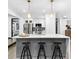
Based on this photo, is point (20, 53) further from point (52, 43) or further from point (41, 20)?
point (41, 20)

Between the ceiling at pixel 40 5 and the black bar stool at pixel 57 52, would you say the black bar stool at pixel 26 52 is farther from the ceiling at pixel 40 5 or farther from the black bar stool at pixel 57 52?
the ceiling at pixel 40 5

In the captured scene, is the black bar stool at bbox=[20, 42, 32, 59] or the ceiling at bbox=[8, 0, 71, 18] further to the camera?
the ceiling at bbox=[8, 0, 71, 18]

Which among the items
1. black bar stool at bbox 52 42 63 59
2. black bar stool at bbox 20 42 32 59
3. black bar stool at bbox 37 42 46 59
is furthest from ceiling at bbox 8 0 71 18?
black bar stool at bbox 20 42 32 59

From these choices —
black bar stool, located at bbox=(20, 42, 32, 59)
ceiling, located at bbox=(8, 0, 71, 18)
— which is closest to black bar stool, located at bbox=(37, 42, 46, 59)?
black bar stool, located at bbox=(20, 42, 32, 59)

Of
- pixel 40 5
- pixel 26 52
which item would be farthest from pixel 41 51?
pixel 40 5

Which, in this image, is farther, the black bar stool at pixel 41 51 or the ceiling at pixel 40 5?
the ceiling at pixel 40 5

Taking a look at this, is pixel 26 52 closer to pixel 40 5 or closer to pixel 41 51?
pixel 41 51

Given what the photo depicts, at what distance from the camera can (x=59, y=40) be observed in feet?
15.7

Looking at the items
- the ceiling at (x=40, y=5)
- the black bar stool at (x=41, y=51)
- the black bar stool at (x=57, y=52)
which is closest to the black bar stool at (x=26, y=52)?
the black bar stool at (x=41, y=51)

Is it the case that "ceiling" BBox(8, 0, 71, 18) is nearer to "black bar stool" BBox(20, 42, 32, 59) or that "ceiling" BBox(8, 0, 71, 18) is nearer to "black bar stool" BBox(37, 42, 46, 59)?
"black bar stool" BBox(37, 42, 46, 59)

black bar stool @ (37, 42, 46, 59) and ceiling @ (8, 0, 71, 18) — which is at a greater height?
ceiling @ (8, 0, 71, 18)
